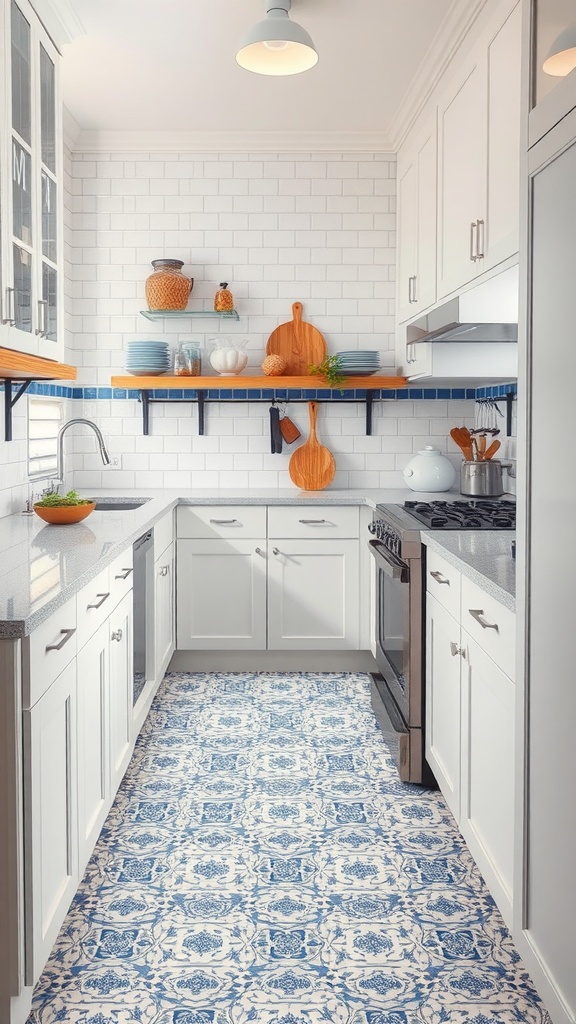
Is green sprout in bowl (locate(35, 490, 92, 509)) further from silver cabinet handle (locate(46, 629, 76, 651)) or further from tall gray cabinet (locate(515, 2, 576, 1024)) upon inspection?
tall gray cabinet (locate(515, 2, 576, 1024))

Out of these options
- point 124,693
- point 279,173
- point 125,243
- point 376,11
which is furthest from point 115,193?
point 124,693

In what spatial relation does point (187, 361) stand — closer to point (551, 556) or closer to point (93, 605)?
point (93, 605)

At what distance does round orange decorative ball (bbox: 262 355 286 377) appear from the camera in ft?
14.8

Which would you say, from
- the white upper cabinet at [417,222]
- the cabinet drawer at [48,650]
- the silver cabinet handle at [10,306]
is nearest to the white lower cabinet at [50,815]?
the cabinet drawer at [48,650]

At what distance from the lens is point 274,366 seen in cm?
452

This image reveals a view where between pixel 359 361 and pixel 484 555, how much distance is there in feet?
7.35

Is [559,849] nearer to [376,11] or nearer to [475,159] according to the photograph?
[475,159]

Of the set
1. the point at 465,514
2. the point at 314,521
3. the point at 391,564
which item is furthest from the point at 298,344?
the point at 391,564

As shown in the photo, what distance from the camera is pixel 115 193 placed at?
4680mm

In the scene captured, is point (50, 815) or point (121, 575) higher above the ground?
point (121, 575)

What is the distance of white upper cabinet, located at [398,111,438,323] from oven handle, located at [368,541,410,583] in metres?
1.15

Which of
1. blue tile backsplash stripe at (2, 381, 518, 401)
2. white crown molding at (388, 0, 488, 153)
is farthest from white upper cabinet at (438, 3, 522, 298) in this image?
blue tile backsplash stripe at (2, 381, 518, 401)

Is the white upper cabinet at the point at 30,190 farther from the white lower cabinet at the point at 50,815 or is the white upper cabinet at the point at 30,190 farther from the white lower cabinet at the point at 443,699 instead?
the white lower cabinet at the point at 443,699

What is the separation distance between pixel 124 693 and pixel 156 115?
302cm
